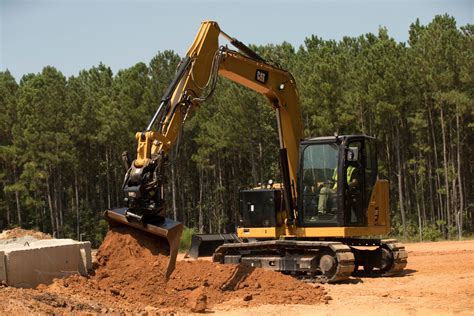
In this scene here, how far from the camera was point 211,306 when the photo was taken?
1188 cm

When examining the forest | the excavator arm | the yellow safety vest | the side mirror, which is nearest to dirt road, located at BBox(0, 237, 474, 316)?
the excavator arm

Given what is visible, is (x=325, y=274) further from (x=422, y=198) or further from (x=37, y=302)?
(x=422, y=198)

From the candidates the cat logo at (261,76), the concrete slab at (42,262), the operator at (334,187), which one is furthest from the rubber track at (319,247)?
the concrete slab at (42,262)

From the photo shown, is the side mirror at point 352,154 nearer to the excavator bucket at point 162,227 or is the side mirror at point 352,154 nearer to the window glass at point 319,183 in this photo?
the window glass at point 319,183

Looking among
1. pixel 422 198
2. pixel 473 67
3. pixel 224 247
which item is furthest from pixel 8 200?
pixel 224 247

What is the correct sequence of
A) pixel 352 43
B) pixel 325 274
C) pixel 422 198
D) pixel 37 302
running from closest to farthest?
pixel 37 302 → pixel 325 274 → pixel 422 198 → pixel 352 43

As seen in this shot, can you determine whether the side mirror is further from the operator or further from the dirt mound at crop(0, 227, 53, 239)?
the dirt mound at crop(0, 227, 53, 239)

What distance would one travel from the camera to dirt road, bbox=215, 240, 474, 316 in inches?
440

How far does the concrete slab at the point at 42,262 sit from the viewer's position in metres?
10.9

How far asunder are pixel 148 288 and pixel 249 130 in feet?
122

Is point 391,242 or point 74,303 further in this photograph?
point 391,242

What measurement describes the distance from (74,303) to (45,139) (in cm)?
4100

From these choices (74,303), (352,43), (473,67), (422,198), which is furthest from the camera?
(352,43)

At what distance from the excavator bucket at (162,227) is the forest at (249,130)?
106 ft
